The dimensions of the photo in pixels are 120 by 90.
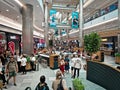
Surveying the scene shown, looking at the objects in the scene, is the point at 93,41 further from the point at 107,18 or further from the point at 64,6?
the point at 64,6

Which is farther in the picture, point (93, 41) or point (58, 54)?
point (58, 54)

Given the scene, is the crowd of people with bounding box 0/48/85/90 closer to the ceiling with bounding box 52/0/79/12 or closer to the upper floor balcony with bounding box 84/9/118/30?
the upper floor balcony with bounding box 84/9/118/30

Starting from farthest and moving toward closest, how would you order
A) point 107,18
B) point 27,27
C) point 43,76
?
point 107,18, point 27,27, point 43,76

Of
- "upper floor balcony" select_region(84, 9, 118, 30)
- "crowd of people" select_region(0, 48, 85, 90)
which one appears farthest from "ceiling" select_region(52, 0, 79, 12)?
"crowd of people" select_region(0, 48, 85, 90)

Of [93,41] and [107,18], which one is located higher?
[107,18]

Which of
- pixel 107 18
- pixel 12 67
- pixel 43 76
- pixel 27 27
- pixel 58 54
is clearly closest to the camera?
pixel 43 76

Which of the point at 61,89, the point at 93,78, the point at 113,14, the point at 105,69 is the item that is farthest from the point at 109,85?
the point at 113,14

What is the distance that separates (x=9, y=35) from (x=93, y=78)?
1544 cm

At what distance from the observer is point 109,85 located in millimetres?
7941

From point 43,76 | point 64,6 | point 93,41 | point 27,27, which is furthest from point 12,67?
point 64,6

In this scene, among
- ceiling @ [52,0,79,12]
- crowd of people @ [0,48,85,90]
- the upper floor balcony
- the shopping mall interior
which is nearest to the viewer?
crowd of people @ [0,48,85,90]

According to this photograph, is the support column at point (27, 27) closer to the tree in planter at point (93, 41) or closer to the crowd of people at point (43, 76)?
the crowd of people at point (43, 76)

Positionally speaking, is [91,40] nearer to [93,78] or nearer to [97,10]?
[93,78]

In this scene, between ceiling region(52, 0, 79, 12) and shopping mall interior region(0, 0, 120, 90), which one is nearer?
shopping mall interior region(0, 0, 120, 90)
